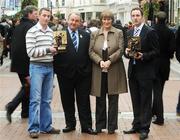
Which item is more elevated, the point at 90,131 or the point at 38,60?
the point at 38,60

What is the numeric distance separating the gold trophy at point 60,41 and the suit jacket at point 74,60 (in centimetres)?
14

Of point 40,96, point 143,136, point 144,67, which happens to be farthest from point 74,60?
point 143,136

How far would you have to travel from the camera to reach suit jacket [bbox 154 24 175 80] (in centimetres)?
1027

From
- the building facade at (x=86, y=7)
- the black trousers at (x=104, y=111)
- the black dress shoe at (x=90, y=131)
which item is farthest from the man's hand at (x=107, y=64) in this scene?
the building facade at (x=86, y=7)

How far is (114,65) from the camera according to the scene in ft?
30.4

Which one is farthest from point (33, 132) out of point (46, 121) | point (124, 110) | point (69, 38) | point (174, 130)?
point (124, 110)

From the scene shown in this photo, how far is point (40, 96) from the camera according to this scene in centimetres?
922

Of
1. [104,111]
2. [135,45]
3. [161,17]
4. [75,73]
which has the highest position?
[161,17]

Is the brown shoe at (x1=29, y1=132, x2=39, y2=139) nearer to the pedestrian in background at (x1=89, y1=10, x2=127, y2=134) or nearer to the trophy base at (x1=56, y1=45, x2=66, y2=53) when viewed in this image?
the pedestrian in background at (x1=89, y1=10, x2=127, y2=134)

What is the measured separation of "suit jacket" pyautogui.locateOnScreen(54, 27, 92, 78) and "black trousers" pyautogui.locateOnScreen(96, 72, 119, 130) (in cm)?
37

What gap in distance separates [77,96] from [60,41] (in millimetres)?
982

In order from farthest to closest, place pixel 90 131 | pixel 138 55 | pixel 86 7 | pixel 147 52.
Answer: pixel 86 7 → pixel 90 131 → pixel 147 52 → pixel 138 55

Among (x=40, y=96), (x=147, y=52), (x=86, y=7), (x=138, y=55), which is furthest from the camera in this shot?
(x=86, y=7)

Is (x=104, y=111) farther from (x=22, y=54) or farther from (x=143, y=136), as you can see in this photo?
(x=22, y=54)
